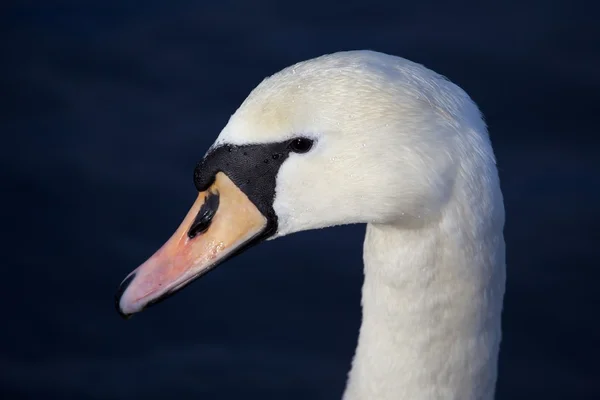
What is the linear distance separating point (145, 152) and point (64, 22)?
130cm

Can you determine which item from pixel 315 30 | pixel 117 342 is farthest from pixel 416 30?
pixel 117 342

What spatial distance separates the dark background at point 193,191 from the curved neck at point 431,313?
2.20 m

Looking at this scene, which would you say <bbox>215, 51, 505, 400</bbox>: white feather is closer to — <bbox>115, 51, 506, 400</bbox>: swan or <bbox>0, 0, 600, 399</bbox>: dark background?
<bbox>115, 51, 506, 400</bbox>: swan

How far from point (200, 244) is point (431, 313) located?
836 millimetres

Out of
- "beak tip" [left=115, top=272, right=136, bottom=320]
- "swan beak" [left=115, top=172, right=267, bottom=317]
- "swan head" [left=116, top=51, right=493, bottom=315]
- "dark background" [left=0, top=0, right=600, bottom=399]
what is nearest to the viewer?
"swan head" [left=116, top=51, right=493, bottom=315]

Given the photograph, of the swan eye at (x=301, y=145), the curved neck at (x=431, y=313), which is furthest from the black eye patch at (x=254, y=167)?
the curved neck at (x=431, y=313)

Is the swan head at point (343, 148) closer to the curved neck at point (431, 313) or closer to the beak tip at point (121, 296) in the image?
the curved neck at point (431, 313)

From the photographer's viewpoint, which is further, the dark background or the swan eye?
the dark background

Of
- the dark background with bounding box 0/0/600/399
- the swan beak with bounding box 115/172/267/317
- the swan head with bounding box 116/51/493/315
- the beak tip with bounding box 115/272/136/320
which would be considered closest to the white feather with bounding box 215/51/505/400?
the swan head with bounding box 116/51/493/315

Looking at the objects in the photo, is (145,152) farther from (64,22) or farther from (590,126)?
(590,126)

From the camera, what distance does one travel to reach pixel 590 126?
736cm

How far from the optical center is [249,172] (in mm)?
3977

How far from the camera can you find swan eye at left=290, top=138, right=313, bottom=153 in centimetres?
383

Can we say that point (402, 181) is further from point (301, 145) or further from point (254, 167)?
point (254, 167)
